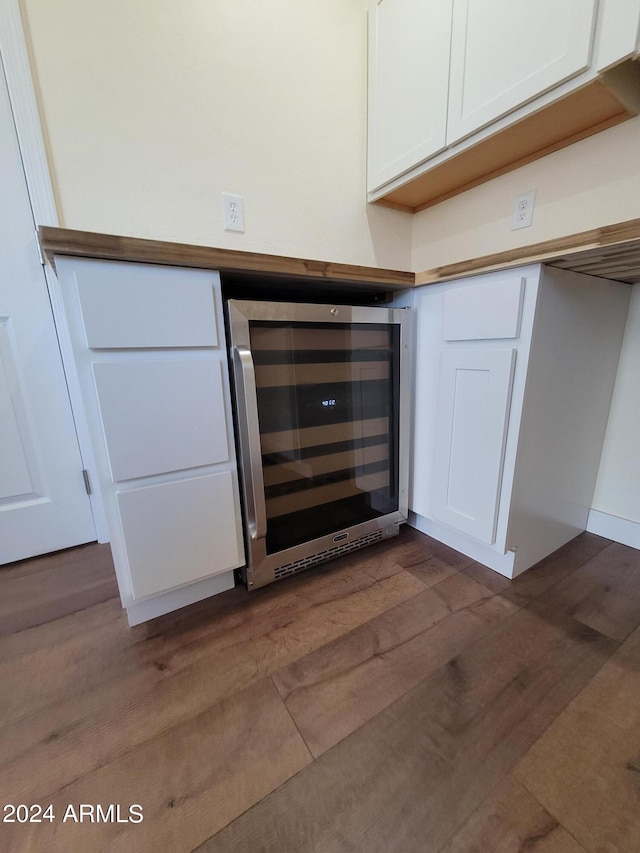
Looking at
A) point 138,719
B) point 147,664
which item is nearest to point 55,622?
point 147,664

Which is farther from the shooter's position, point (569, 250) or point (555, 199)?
point (555, 199)

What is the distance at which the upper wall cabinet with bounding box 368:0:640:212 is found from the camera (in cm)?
80

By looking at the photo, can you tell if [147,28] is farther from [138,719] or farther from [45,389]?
[138,719]

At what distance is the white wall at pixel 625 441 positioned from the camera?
1231mm

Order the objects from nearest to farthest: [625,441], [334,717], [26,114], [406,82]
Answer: [334,717] → [26,114] → [406,82] → [625,441]

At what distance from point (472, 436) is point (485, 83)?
102 centimetres

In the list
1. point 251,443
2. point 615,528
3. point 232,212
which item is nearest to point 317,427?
point 251,443

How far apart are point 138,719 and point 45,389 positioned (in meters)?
1.12

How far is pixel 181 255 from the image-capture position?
2.58ft

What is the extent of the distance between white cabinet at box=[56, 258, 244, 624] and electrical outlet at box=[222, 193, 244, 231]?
1.59 ft

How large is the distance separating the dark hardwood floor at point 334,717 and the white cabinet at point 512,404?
222 millimetres

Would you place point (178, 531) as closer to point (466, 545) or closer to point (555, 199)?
point (466, 545)

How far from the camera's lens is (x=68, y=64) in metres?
0.95

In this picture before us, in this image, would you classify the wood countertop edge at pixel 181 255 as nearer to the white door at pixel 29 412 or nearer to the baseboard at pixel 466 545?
the white door at pixel 29 412
